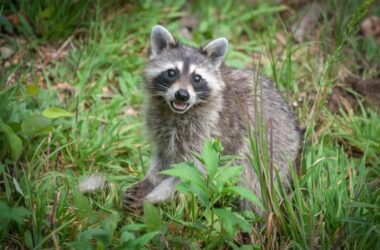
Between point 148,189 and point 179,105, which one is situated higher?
point 179,105

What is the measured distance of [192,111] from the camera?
458 centimetres

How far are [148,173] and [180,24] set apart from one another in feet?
8.48

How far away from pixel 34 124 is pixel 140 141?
1348 millimetres

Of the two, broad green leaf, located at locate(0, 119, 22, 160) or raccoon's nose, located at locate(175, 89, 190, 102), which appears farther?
raccoon's nose, located at locate(175, 89, 190, 102)

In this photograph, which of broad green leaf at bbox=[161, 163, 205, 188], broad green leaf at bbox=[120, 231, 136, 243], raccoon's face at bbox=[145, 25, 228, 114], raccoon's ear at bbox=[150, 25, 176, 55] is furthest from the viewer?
raccoon's ear at bbox=[150, 25, 176, 55]

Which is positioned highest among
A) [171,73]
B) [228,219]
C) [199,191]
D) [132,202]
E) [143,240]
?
[171,73]

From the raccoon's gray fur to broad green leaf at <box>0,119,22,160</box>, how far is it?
87cm

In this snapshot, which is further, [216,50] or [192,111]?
[216,50]

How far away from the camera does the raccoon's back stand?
15.0 ft

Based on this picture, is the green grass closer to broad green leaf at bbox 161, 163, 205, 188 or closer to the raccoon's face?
→ broad green leaf at bbox 161, 163, 205, 188

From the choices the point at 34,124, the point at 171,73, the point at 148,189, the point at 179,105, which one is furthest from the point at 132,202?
the point at 171,73

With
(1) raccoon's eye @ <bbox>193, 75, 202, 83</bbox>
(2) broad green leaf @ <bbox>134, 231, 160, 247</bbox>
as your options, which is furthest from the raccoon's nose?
(2) broad green leaf @ <bbox>134, 231, 160, 247</bbox>

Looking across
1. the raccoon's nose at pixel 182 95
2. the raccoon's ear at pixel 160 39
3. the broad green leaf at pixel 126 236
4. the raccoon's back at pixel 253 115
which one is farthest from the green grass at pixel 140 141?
the raccoon's nose at pixel 182 95

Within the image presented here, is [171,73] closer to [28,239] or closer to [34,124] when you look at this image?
[34,124]
